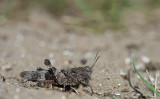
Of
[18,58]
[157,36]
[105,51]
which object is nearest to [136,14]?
[157,36]

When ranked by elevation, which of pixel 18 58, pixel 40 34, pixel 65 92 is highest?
pixel 40 34

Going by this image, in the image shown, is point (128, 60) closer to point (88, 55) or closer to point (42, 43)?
point (88, 55)

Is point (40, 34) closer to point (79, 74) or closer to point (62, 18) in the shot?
point (62, 18)

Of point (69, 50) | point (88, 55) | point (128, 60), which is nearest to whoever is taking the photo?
point (128, 60)

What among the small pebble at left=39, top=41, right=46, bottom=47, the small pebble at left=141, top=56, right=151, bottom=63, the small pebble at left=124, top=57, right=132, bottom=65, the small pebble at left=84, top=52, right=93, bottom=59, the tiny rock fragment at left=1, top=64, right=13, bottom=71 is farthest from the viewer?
the small pebble at left=39, top=41, right=46, bottom=47

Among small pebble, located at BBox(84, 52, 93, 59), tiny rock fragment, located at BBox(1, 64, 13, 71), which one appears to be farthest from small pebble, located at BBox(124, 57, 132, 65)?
tiny rock fragment, located at BBox(1, 64, 13, 71)

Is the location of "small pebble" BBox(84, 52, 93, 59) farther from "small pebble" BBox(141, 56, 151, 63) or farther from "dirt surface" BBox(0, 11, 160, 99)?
"small pebble" BBox(141, 56, 151, 63)

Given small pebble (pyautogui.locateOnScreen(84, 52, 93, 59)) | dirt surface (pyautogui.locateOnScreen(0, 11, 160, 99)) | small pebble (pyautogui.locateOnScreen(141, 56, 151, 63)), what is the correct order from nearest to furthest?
dirt surface (pyautogui.locateOnScreen(0, 11, 160, 99)), small pebble (pyautogui.locateOnScreen(141, 56, 151, 63)), small pebble (pyautogui.locateOnScreen(84, 52, 93, 59))

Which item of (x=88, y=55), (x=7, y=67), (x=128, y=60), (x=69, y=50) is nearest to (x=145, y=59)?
(x=128, y=60)
